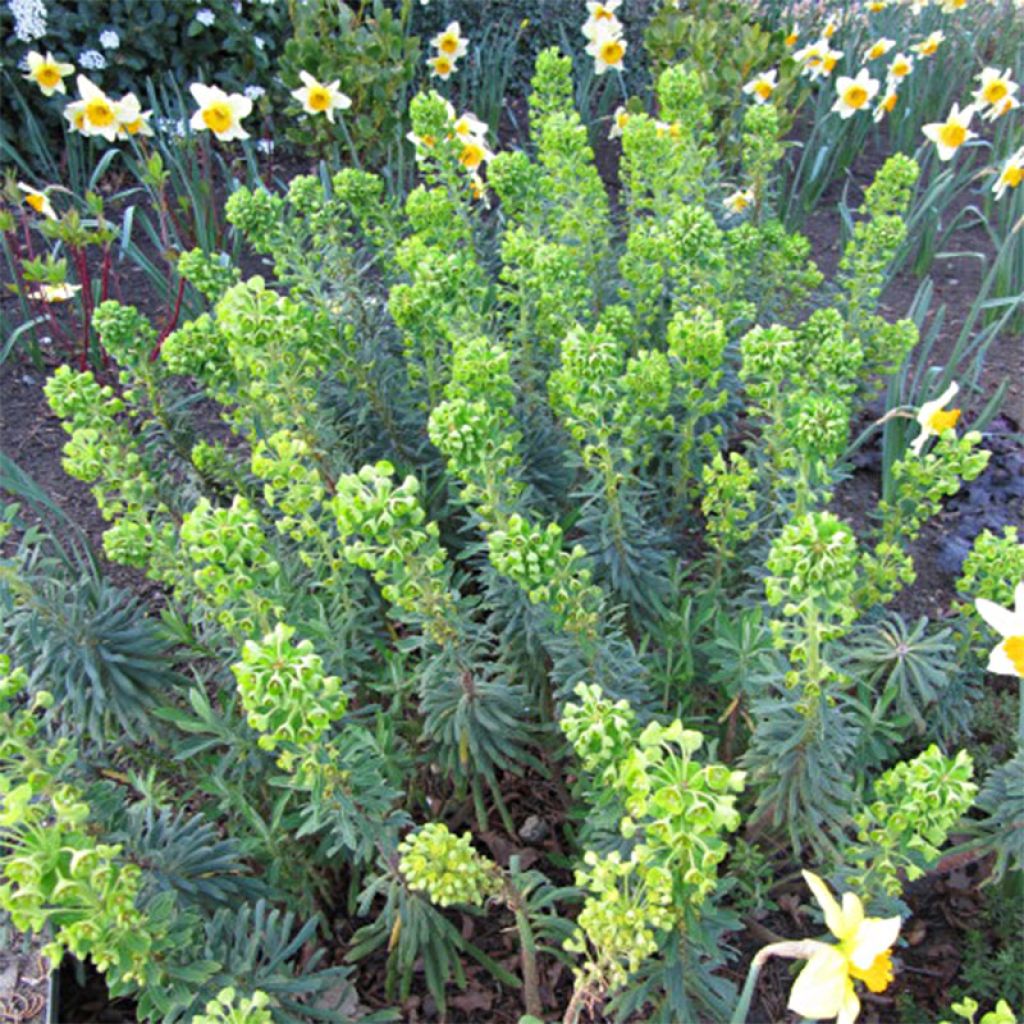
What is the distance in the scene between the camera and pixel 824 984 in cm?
123

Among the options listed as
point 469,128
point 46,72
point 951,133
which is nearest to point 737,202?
point 951,133

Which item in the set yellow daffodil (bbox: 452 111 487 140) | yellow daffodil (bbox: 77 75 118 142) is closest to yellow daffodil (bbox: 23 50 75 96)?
yellow daffodil (bbox: 77 75 118 142)

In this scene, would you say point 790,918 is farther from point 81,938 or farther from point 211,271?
point 211,271

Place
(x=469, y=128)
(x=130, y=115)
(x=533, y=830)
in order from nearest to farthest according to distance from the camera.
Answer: (x=533, y=830), (x=130, y=115), (x=469, y=128)

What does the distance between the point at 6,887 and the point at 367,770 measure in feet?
2.06

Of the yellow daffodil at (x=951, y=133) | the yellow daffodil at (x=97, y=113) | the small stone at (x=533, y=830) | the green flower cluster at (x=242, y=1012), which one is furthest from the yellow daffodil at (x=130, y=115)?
the green flower cluster at (x=242, y=1012)

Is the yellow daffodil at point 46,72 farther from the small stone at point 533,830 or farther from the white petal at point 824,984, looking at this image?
the white petal at point 824,984

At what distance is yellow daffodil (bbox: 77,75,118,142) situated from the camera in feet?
11.8

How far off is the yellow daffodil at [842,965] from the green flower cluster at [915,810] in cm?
37

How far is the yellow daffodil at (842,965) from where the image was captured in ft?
3.99

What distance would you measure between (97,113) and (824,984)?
12.1 feet

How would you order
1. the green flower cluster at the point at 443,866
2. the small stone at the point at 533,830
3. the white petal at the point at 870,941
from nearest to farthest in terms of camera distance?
the white petal at the point at 870,941, the green flower cluster at the point at 443,866, the small stone at the point at 533,830

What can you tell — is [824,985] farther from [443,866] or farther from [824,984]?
[443,866]

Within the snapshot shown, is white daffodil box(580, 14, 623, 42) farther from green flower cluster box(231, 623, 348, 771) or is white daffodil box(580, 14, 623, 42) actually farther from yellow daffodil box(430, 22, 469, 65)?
green flower cluster box(231, 623, 348, 771)
